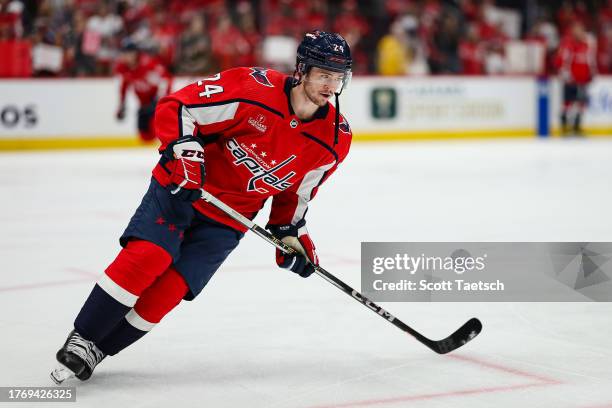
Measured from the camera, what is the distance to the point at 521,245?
4.96 m

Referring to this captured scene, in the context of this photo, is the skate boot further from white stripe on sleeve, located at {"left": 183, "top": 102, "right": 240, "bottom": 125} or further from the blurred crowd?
the blurred crowd

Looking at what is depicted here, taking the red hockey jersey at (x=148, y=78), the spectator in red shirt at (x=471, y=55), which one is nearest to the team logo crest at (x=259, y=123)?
the red hockey jersey at (x=148, y=78)

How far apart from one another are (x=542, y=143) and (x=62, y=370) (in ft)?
36.2

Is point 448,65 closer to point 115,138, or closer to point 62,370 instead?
point 115,138

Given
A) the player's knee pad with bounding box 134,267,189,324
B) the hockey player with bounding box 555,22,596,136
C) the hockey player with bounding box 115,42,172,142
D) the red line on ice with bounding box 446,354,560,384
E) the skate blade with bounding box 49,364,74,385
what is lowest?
the hockey player with bounding box 555,22,596,136

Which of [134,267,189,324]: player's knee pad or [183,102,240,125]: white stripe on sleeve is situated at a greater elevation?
[183,102,240,125]: white stripe on sleeve

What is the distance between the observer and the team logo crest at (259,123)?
281 centimetres

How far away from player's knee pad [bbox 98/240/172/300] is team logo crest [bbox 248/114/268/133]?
44 cm

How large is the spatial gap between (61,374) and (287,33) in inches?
394

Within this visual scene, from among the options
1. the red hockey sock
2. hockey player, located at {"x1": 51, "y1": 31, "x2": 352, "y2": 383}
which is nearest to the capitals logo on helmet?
hockey player, located at {"x1": 51, "y1": 31, "x2": 352, "y2": 383}

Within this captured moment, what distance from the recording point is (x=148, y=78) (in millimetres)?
10188

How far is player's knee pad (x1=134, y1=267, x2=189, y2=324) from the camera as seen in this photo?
2771mm
